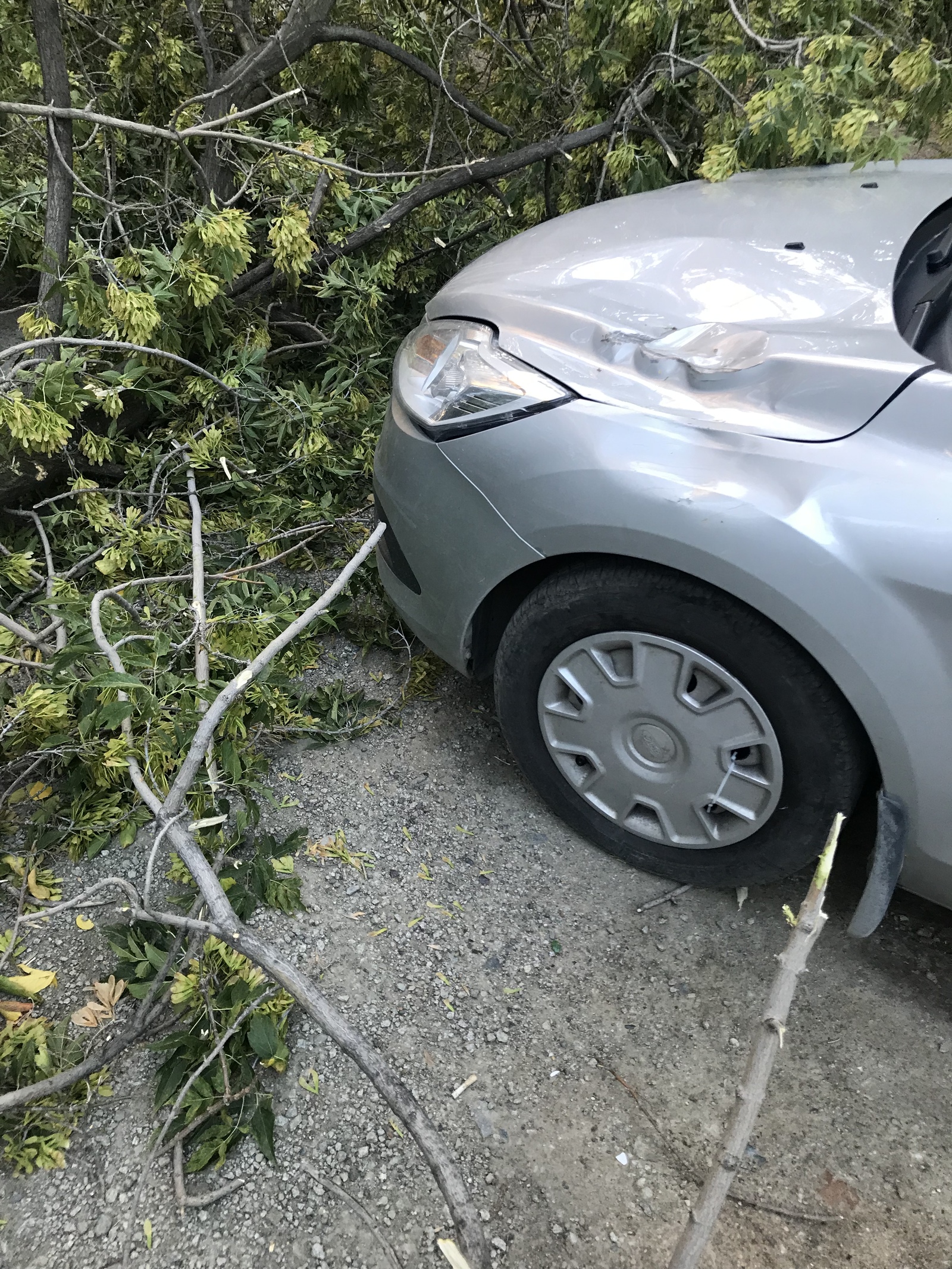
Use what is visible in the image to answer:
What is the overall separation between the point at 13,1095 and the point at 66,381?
1.99 meters

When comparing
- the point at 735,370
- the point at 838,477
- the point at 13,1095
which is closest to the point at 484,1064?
the point at 13,1095

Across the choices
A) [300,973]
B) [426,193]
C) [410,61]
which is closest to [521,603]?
[300,973]

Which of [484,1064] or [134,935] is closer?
[484,1064]

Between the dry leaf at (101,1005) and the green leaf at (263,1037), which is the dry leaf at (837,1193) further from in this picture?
the dry leaf at (101,1005)

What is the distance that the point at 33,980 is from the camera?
178 centimetres

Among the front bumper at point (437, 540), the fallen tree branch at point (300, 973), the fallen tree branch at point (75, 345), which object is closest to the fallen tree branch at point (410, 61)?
the fallen tree branch at point (75, 345)

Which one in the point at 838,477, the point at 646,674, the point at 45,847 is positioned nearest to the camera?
the point at 838,477

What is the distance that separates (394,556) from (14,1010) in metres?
1.36

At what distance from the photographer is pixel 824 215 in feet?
6.32

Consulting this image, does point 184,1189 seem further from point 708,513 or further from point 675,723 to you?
point 708,513

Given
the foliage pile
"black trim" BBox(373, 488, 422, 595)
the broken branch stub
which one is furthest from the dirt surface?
the broken branch stub

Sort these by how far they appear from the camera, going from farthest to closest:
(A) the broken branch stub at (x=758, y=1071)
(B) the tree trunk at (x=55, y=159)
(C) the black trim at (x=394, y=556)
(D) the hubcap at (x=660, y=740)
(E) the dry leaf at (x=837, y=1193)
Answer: (B) the tree trunk at (x=55, y=159) → (C) the black trim at (x=394, y=556) → (D) the hubcap at (x=660, y=740) → (E) the dry leaf at (x=837, y=1193) → (A) the broken branch stub at (x=758, y=1071)

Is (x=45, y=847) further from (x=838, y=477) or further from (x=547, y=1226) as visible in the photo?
(x=838, y=477)

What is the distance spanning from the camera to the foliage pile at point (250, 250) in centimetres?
213
